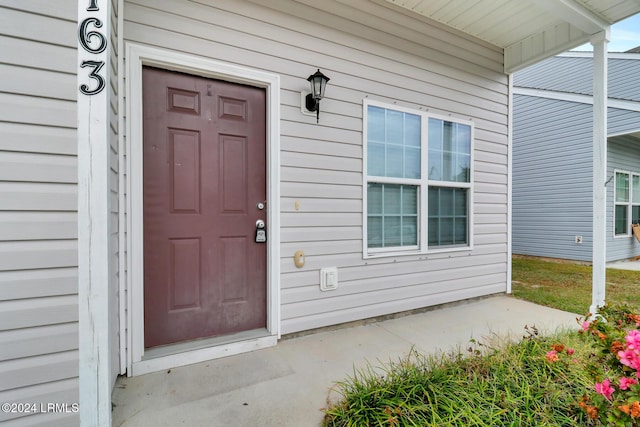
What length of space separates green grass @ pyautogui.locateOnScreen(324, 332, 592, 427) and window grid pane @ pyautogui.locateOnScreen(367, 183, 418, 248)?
1332 mm

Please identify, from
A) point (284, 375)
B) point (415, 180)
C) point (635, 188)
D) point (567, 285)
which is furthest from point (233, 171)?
point (635, 188)

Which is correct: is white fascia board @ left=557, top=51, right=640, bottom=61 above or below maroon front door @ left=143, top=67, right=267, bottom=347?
above

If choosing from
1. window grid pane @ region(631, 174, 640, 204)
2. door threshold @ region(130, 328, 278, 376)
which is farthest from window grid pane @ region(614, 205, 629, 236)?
door threshold @ region(130, 328, 278, 376)

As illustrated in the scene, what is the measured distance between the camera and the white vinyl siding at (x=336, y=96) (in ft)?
7.45

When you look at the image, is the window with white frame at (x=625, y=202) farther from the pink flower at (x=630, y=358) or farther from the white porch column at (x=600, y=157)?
the pink flower at (x=630, y=358)

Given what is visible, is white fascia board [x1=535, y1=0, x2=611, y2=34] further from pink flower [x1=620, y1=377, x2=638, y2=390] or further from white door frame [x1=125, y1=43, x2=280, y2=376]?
pink flower [x1=620, y1=377, x2=638, y2=390]

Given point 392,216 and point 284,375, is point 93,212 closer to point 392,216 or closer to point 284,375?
point 284,375

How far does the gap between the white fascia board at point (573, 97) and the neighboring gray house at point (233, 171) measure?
13.2 feet

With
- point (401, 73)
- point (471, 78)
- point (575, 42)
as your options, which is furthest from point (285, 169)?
point (575, 42)

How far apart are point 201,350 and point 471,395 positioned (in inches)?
69.9

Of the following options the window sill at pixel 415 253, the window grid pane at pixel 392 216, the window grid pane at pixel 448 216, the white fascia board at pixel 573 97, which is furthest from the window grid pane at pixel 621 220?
the window grid pane at pixel 392 216

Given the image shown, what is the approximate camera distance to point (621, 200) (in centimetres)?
693

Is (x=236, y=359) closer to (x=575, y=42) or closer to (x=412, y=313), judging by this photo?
(x=412, y=313)

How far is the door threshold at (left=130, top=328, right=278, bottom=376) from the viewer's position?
79.2 inches
